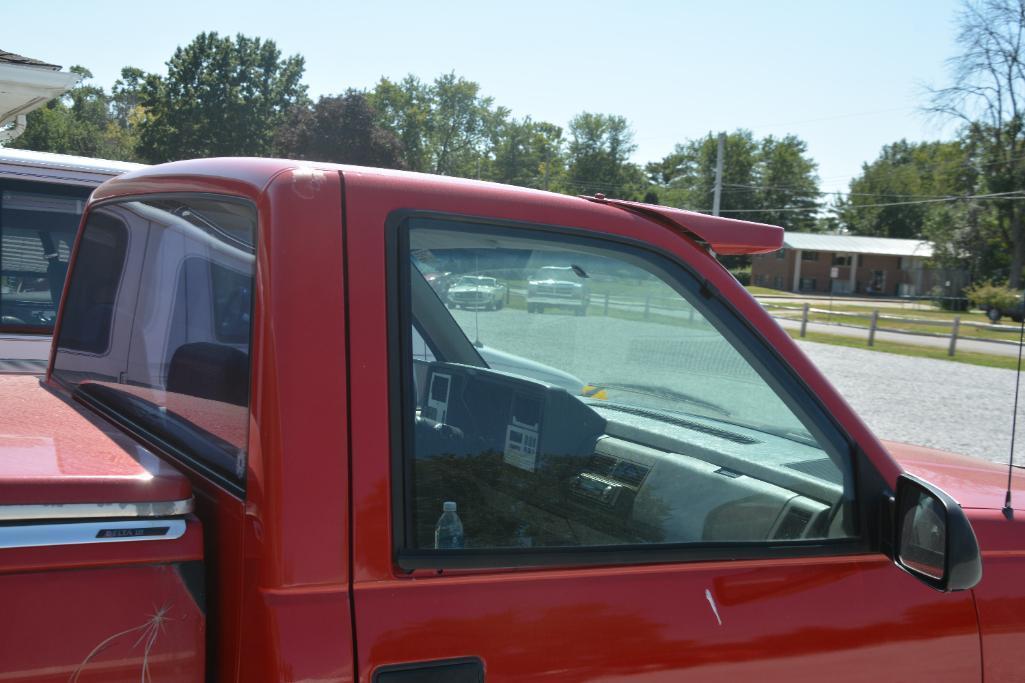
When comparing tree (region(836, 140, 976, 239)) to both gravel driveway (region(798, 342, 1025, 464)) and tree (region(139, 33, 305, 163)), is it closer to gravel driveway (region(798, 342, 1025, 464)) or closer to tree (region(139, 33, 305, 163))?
tree (region(139, 33, 305, 163))

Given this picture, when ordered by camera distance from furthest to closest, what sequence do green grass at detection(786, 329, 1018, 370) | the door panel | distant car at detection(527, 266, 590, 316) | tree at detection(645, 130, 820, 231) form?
tree at detection(645, 130, 820, 231) → green grass at detection(786, 329, 1018, 370) → distant car at detection(527, 266, 590, 316) → the door panel

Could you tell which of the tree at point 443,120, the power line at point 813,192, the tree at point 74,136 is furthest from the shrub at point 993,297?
the tree at point 74,136

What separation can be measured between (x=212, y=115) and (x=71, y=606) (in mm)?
63724

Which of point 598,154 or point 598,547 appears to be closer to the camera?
point 598,547

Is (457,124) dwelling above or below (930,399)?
above

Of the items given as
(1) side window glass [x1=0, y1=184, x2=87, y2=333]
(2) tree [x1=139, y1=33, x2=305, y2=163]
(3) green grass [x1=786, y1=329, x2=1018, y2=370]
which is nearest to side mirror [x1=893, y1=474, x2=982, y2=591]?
(1) side window glass [x1=0, y1=184, x2=87, y2=333]

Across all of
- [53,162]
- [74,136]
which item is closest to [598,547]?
[53,162]

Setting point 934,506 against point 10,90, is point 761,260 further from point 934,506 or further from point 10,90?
point 934,506

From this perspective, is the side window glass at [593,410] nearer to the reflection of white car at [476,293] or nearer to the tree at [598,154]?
the reflection of white car at [476,293]

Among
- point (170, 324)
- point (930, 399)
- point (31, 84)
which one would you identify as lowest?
point (930, 399)

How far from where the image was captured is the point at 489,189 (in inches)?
62.7

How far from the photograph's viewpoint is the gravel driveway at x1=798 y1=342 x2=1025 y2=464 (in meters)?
10.6

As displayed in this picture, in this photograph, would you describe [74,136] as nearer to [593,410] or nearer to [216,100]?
[216,100]

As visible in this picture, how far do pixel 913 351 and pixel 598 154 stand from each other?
42285 mm
